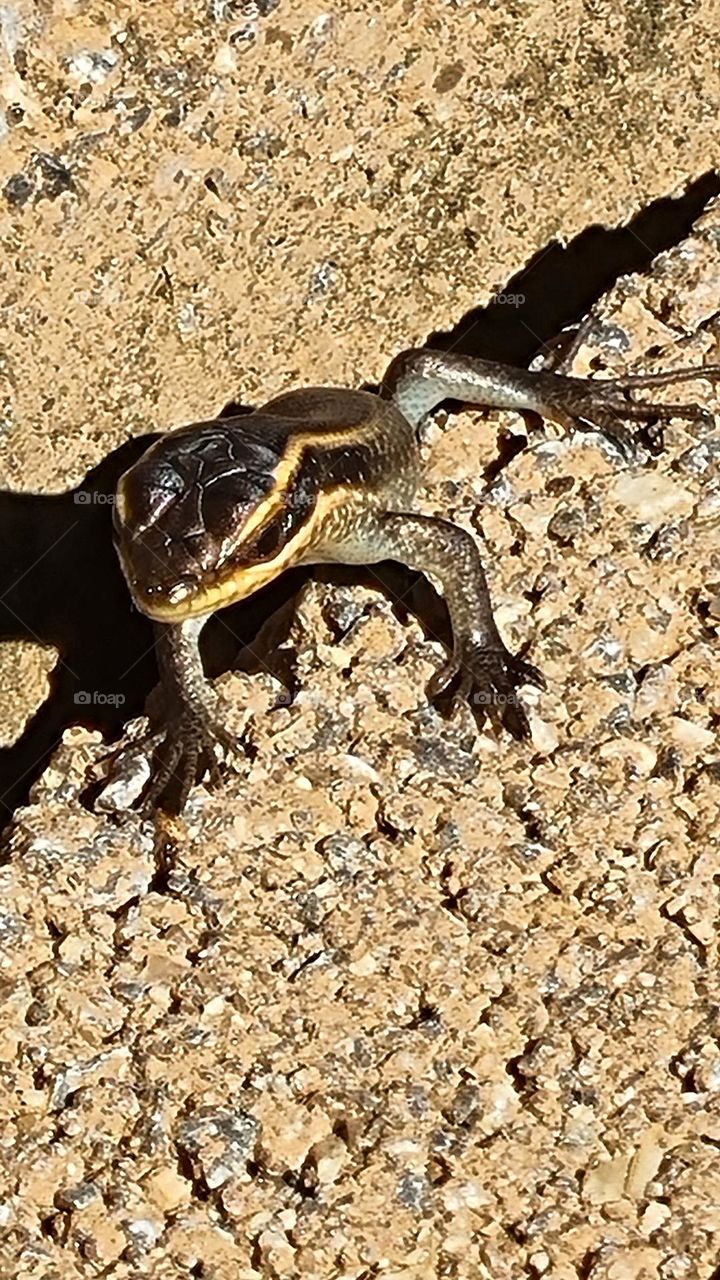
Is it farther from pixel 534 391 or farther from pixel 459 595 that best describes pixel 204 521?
pixel 534 391

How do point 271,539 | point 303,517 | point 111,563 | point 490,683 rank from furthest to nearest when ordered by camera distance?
1. point 111,563
2. point 303,517
3. point 271,539
4. point 490,683

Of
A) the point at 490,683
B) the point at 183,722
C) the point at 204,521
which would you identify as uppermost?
the point at 204,521

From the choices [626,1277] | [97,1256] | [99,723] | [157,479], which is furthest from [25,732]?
[626,1277]

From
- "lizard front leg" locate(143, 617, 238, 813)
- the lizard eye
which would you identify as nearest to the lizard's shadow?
"lizard front leg" locate(143, 617, 238, 813)

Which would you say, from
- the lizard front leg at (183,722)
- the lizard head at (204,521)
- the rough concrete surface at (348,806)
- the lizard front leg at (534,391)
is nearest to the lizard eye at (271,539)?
the lizard head at (204,521)

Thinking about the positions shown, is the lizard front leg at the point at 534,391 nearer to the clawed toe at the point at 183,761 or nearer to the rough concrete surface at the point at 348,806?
the rough concrete surface at the point at 348,806

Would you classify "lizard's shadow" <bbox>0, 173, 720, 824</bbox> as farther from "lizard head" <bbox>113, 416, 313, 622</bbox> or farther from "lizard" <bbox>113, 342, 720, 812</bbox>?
"lizard head" <bbox>113, 416, 313, 622</bbox>

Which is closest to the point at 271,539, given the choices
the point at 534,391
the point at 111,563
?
the point at 534,391
